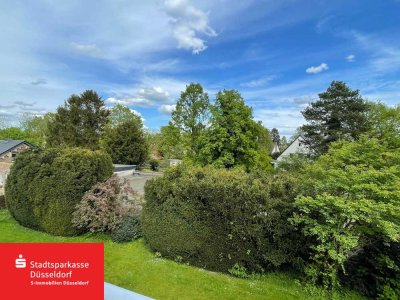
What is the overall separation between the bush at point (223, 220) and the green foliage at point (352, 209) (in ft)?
1.76

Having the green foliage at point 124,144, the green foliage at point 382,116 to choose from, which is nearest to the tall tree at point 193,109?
the green foliage at point 124,144

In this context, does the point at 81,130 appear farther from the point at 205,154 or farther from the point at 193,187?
the point at 193,187

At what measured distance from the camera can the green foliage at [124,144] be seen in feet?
102

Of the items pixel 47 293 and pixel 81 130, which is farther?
pixel 81 130

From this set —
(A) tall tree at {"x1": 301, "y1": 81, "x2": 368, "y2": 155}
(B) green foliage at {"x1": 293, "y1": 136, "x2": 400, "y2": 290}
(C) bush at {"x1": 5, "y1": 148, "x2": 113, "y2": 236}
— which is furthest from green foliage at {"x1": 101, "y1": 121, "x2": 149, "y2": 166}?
(B) green foliage at {"x1": 293, "y1": 136, "x2": 400, "y2": 290}

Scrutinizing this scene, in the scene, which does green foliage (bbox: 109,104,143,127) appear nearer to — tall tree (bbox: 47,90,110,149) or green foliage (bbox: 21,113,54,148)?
tall tree (bbox: 47,90,110,149)

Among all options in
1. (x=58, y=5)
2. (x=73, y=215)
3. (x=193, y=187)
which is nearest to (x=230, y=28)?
(x=58, y=5)

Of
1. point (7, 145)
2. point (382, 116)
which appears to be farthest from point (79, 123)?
point (382, 116)

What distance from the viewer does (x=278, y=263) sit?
18.1 feet

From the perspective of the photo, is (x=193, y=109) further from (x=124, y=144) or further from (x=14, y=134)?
(x=14, y=134)

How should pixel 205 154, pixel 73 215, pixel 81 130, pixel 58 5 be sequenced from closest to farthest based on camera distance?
pixel 58 5, pixel 73 215, pixel 205 154, pixel 81 130

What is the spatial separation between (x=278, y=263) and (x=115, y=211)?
213 inches

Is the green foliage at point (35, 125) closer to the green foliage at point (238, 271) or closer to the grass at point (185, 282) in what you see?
the grass at point (185, 282)

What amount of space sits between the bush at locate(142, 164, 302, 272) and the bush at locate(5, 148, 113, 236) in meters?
3.18
